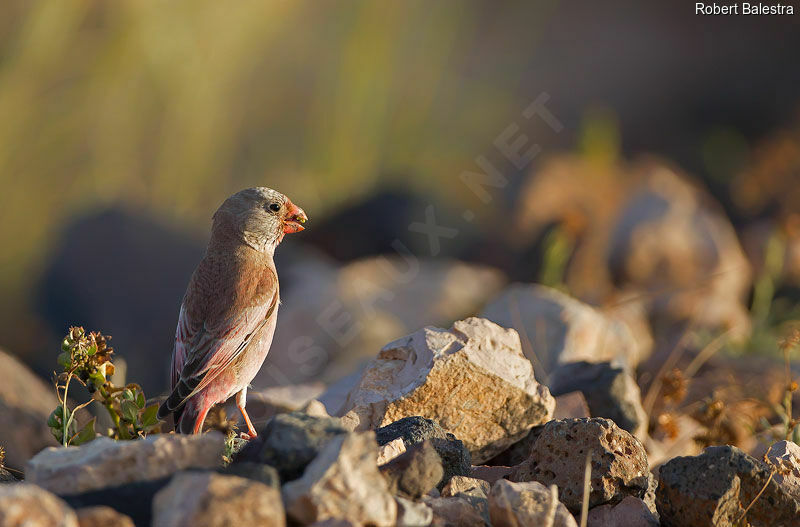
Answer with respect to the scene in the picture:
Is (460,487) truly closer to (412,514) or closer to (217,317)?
(412,514)

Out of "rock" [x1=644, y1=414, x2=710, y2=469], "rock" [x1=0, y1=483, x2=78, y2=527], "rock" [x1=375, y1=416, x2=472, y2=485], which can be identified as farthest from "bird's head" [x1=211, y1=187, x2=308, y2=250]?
"rock" [x1=644, y1=414, x2=710, y2=469]

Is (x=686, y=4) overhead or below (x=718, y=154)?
overhead

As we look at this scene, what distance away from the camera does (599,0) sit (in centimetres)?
1369

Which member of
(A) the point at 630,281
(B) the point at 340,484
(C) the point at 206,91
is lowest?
(A) the point at 630,281

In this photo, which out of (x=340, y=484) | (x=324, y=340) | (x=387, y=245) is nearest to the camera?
(x=340, y=484)

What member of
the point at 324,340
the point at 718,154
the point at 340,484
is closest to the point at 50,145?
the point at 324,340

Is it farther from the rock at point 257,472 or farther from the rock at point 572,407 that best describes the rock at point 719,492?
the rock at point 257,472

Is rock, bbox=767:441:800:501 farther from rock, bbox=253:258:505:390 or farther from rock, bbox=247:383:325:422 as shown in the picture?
rock, bbox=253:258:505:390

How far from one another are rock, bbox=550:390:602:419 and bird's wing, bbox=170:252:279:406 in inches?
49.1

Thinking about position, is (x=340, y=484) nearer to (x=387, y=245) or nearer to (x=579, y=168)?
(x=387, y=245)

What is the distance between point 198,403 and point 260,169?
19.4ft

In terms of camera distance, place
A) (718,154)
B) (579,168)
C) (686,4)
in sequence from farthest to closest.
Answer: (686,4), (718,154), (579,168)

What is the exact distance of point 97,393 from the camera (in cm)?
271

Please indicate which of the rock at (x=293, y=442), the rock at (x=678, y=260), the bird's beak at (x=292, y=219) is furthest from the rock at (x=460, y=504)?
the rock at (x=678, y=260)
